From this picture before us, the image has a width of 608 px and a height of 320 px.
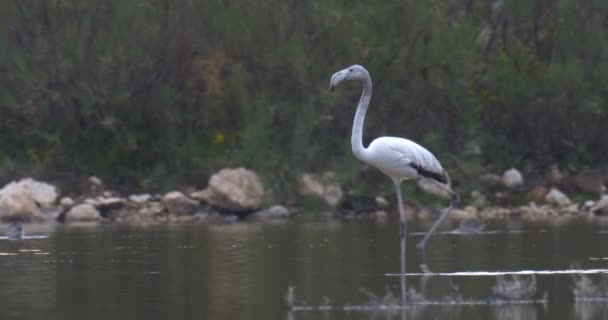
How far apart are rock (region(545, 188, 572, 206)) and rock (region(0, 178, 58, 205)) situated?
8.61 m

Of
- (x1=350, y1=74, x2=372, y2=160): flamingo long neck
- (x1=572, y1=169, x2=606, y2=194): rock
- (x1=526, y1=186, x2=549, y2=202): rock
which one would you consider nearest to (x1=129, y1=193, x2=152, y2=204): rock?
(x1=526, y1=186, x2=549, y2=202): rock

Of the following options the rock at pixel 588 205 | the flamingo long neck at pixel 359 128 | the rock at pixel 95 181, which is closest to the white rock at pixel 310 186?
the rock at pixel 95 181

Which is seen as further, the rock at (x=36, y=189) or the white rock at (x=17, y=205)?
the rock at (x=36, y=189)

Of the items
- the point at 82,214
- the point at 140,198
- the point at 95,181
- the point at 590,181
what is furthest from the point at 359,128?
the point at 590,181

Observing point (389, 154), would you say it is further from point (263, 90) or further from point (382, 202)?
point (263, 90)

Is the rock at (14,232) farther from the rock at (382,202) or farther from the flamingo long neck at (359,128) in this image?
the rock at (382,202)

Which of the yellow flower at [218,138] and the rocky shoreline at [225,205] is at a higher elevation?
the yellow flower at [218,138]

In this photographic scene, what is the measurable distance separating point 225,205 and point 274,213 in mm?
829

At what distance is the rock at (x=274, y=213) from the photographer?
24328mm

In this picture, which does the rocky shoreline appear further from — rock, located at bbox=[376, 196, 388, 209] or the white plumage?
the white plumage

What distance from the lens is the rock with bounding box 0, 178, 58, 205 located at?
974 inches

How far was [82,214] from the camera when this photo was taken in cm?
2412

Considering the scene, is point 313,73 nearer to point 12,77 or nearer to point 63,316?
point 12,77

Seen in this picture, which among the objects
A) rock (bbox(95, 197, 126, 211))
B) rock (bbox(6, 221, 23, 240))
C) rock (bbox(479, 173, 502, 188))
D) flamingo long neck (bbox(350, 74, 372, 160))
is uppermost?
rock (bbox(479, 173, 502, 188))
